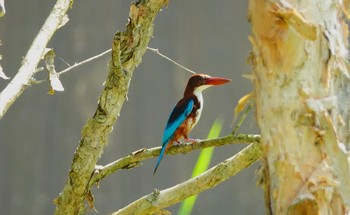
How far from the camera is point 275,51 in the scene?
5.91ft

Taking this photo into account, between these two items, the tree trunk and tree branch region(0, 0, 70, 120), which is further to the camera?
tree branch region(0, 0, 70, 120)

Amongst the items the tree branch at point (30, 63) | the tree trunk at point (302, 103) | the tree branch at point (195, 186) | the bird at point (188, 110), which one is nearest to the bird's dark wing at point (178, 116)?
the bird at point (188, 110)

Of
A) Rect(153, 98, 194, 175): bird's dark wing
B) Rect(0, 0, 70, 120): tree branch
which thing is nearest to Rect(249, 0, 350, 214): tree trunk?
Rect(0, 0, 70, 120): tree branch

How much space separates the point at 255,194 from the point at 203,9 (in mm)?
1115

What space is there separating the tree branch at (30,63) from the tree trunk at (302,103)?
1.30 meters

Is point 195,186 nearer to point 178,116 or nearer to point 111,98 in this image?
point 111,98

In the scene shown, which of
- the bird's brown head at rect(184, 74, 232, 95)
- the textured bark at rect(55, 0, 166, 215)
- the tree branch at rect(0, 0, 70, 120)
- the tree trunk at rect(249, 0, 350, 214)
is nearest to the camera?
the tree trunk at rect(249, 0, 350, 214)

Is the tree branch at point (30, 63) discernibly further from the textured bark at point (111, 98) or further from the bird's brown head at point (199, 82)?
the bird's brown head at point (199, 82)

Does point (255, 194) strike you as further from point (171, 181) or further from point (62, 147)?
point (62, 147)

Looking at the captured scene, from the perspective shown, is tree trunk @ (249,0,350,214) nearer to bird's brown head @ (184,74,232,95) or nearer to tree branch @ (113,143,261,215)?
tree branch @ (113,143,261,215)

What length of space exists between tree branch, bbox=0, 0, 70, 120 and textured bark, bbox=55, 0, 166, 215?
272 millimetres

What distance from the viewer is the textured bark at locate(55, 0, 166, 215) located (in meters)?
2.80

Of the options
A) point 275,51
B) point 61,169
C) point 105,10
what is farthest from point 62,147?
point 275,51

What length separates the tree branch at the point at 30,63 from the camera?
290 cm
